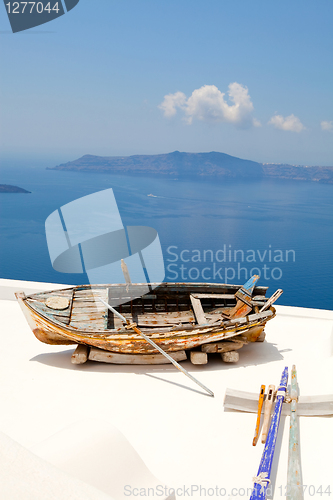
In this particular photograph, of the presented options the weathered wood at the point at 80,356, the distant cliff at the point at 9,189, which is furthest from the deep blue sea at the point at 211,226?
the weathered wood at the point at 80,356

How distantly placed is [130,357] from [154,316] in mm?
803

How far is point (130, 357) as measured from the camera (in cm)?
430

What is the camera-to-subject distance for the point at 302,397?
3512 mm

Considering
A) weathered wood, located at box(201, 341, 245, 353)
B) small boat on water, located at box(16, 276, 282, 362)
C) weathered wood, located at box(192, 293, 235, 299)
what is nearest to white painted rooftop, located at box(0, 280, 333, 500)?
weathered wood, located at box(201, 341, 245, 353)

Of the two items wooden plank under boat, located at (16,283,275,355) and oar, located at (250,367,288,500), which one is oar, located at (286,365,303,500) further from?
wooden plank under boat, located at (16,283,275,355)

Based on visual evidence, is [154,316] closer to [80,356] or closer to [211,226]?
[80,356]

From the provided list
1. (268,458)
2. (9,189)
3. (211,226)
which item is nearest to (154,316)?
(268,458)

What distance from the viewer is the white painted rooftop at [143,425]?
2047 mm

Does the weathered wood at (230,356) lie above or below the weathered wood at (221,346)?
below

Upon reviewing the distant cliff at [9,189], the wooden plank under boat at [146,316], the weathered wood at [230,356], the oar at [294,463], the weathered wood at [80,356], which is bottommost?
the oar at [294,463]

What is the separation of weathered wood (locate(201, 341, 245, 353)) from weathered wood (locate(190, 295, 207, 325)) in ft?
1.11

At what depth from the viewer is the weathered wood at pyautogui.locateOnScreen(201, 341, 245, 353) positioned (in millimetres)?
4289

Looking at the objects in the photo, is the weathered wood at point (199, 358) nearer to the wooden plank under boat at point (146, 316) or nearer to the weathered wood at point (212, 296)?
the wooden plank under boat at point (146, 316)

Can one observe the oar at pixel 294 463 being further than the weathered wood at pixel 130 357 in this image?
No
